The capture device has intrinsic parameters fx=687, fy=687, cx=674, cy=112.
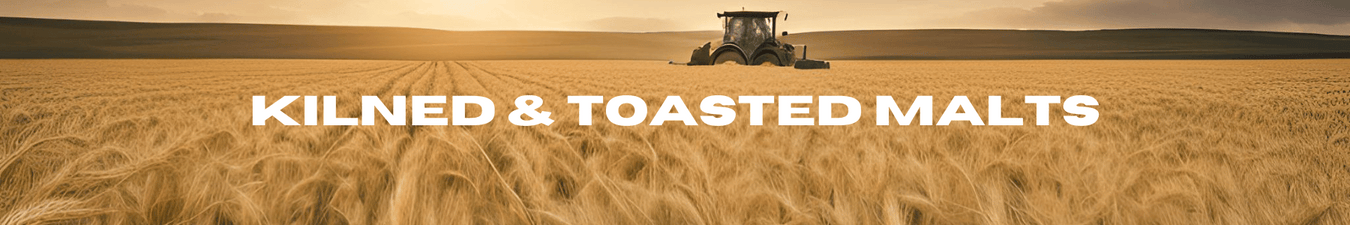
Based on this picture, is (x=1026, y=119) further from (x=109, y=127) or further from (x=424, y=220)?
(x=109, y=127)

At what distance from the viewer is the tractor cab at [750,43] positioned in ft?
63.8

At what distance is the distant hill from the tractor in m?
37.6

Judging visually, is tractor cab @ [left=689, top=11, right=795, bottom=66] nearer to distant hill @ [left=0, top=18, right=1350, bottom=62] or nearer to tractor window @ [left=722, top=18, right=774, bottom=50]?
tractor window @ [left=722, top=18, right=774, bottom=50]

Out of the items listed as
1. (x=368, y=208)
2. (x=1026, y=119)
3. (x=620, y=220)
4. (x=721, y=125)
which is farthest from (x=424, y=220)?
(x=1026, y=119)

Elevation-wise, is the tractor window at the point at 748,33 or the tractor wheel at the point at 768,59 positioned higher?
the tractor window at the point at 748,33

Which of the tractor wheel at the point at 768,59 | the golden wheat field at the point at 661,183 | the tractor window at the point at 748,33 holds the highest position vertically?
the tractor window at the point at 748,33

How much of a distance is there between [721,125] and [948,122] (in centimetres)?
130

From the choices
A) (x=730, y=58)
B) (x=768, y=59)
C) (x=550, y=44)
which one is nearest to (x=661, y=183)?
(x=730, y=58)

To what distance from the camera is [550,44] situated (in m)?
75.8

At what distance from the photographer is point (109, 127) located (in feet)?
10.1

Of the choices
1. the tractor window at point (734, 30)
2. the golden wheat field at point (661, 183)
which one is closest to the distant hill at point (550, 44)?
the tractor window at point (734, 30)

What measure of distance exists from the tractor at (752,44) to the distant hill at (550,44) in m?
37.6

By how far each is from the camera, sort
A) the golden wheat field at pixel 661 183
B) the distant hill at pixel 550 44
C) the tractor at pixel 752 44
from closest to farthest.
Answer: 1. the golden wheat field at pixel 661 183
2. the tractor at pixel 752 44
3. the distant hill at pixel 550 44

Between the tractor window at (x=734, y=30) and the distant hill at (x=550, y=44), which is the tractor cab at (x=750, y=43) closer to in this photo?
the tractor window at (x=734, y=30)
